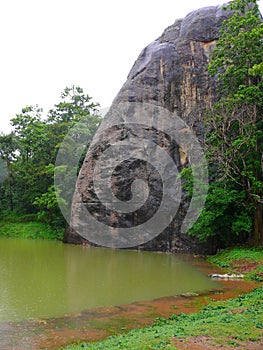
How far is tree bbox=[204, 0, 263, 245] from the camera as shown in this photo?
14973mm

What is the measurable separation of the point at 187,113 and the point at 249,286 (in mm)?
12750

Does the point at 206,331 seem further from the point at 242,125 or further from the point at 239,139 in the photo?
the point at 242,125

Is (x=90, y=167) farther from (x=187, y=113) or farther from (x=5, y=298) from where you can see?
(x=5, y=298)

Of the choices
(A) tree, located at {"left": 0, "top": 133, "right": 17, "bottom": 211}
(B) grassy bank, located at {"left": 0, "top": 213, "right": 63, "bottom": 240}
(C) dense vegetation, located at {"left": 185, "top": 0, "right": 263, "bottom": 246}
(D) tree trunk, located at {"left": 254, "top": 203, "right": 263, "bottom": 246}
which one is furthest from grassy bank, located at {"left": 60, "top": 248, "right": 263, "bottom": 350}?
(A) tree, located at {"left": 0, "top": 133, "right": 17, "bottom": 211}

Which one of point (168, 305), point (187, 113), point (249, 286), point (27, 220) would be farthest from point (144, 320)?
point (27, 220)

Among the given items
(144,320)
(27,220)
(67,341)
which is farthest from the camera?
(27,220)

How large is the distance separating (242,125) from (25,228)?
19.3m

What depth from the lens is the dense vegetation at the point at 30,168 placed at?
91.5ft

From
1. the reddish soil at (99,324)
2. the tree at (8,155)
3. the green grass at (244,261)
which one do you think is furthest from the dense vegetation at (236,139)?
the tree at (8,155)

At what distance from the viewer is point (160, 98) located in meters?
22.1

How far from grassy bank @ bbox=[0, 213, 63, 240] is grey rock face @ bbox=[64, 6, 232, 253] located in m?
4.09

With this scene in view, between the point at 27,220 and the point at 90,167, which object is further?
the point at 27,220

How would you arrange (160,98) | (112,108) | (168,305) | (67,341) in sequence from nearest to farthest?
(67,341), (168,305), (160,98), (112,108)

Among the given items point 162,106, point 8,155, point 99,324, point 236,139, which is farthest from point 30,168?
point 99,324
